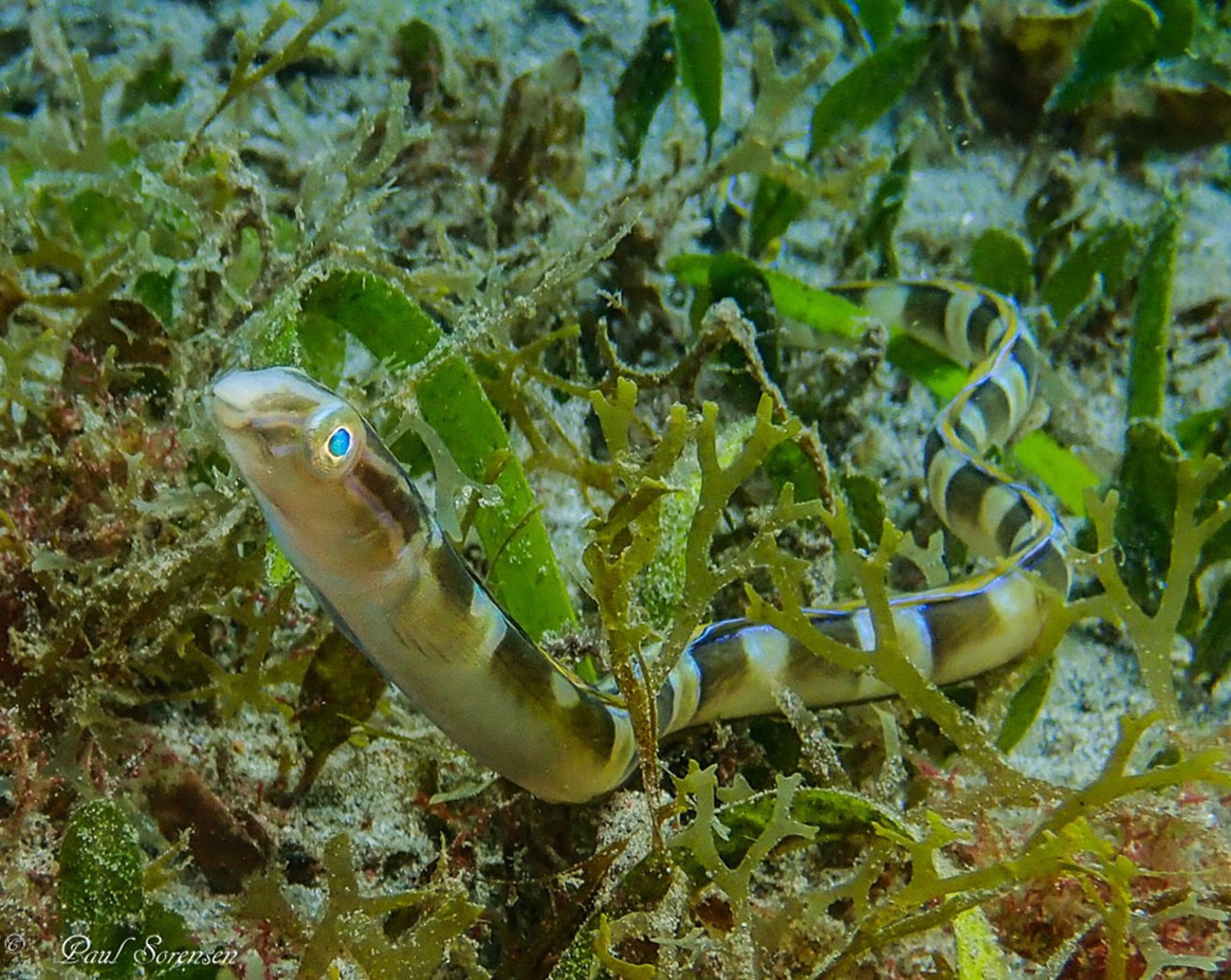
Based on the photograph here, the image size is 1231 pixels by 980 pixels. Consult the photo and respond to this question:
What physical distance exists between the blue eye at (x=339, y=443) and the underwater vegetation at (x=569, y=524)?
0.38 metres

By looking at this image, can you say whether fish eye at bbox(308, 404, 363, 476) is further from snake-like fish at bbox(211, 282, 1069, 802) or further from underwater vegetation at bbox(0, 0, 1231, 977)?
underwater vegetation at bbox(0, 0, 1231, 977)

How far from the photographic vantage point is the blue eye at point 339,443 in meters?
1.40

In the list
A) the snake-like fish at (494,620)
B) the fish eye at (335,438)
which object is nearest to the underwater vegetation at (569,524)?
the snake-like fish at (494,620)

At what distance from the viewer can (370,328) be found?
2465 millimetres

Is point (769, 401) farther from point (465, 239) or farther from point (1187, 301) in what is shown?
point (1187, 301)

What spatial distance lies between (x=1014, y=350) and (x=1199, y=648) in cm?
118

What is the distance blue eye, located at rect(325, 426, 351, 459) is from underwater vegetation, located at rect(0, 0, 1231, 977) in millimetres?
377

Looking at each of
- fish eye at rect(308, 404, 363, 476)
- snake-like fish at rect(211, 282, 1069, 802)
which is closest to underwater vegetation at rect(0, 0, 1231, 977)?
snake-like fish at rect(211, 282, 1069, 802)

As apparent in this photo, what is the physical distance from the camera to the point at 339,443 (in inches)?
55.3

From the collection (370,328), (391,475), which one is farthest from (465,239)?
(391,475)

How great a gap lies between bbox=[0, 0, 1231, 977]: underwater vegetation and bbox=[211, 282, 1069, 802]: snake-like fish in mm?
119

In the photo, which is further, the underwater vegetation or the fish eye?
the underwater vegetation

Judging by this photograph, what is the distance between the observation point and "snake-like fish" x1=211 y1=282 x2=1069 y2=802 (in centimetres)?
140

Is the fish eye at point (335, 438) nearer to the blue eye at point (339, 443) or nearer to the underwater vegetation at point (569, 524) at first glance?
the blue eye at point (339, 443)
